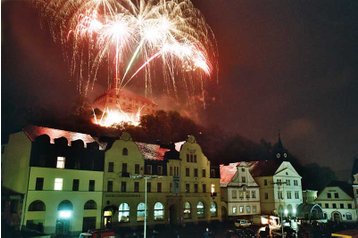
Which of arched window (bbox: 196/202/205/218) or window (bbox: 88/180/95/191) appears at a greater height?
window (bbox: 88/180/95/191)

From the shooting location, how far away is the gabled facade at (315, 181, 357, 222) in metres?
18.9

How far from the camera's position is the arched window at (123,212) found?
1723 cm

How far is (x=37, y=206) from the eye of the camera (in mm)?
14328

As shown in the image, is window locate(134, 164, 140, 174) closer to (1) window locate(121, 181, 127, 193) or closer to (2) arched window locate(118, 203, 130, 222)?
(1) window locate(121, 181, 127, 193)

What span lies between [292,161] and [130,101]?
14141 mm

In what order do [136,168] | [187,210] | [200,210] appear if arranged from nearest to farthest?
[136,168] → [187,210] → [200,210]

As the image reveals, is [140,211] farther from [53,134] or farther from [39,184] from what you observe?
[53,134]

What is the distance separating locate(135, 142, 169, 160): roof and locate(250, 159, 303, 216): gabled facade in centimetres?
961

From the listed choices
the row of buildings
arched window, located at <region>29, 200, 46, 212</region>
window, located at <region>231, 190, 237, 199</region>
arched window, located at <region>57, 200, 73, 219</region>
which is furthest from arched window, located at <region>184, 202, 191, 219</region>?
arched window, located at <region>29, 200, 46, 212</region>

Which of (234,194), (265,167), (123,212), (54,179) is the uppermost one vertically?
(265,167)

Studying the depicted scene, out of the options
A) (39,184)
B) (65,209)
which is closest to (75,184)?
(65,209)

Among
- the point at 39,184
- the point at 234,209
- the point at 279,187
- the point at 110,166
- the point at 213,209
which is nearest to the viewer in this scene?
the point at 39,184

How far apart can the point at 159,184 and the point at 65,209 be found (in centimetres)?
615

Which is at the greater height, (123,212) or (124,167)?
(124,167)
